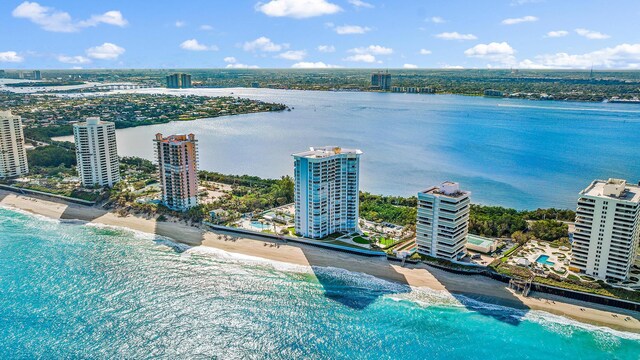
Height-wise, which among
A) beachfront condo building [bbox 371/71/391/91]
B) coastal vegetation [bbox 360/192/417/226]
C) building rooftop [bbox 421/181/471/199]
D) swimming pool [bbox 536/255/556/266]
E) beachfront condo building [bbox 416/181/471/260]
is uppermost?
beachfront condo building [bbox 371/71/391/91]

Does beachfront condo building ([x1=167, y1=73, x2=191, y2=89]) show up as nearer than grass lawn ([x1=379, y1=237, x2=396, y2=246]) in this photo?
A: No

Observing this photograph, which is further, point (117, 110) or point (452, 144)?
point (117, 110)

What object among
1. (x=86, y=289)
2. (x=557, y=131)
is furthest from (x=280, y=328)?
(x=557, y=131)

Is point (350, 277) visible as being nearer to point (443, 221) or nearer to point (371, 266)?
point (371, 266)

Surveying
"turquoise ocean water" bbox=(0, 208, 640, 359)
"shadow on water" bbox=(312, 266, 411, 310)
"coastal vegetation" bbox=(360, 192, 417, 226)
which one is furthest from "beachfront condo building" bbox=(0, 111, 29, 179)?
"shadow on water" bbox=(312, 266, 411, 310)

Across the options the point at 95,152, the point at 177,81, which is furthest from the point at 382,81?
the point at 95,152

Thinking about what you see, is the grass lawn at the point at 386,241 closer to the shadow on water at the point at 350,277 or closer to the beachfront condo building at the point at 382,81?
the shadow on water at the point at 350,277

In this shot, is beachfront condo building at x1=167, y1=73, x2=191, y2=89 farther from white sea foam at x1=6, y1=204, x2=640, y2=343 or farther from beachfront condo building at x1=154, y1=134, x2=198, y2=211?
white sea foam at x1=6, y1=204, x2=640, y2=343
